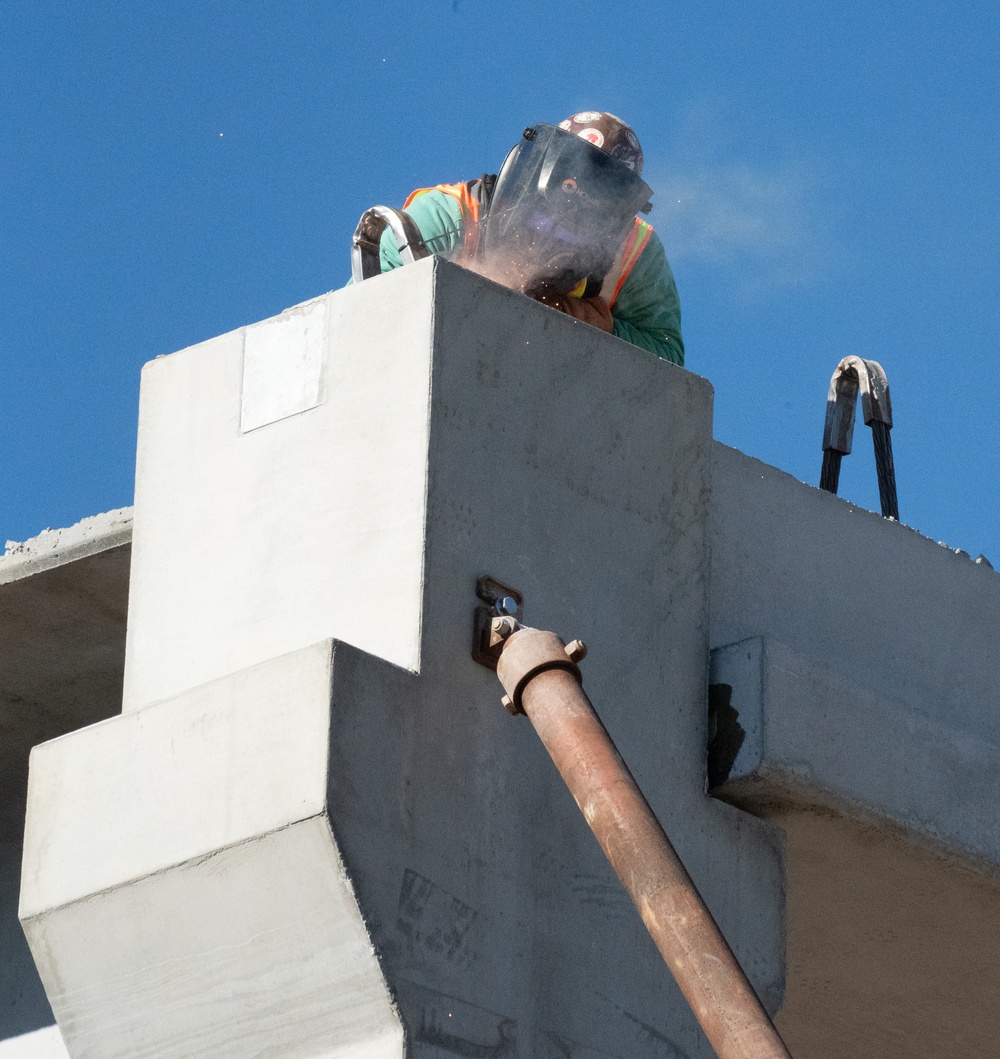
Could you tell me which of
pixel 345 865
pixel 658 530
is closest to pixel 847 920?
pixel 658 530

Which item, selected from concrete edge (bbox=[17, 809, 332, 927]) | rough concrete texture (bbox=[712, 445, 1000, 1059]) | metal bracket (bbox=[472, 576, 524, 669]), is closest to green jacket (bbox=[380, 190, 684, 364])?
rough concrete texture (bbox=[712, 445, 1000, 1059])

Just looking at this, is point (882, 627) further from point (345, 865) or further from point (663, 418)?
point (345, 865)

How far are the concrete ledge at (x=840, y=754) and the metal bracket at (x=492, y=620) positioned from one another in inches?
30.4

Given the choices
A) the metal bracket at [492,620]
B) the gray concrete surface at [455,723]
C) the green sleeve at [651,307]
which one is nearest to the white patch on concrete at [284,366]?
the gray concrete surface at [455,723]

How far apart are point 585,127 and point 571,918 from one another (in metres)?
2.90

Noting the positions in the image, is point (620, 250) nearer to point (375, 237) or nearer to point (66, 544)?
point (375, 237)

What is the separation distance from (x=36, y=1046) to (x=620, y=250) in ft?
11.3

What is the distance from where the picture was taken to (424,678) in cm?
531

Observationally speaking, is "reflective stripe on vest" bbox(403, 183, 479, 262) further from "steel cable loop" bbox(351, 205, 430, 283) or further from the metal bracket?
the metal bracket

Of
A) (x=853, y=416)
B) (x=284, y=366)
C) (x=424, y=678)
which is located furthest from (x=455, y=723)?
(x=853, y=416)

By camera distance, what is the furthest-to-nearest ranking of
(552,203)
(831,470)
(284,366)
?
1. (831,470)
2. (552,203)
3. (284,366)

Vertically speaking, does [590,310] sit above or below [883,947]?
above

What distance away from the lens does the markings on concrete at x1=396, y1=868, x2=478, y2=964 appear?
508cm

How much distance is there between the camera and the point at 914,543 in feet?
23.2
